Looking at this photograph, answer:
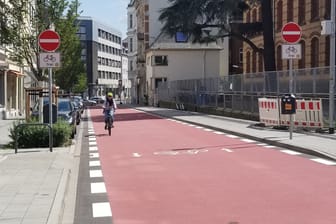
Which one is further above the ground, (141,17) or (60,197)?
(141,17)

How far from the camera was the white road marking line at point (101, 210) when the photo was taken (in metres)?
8.35

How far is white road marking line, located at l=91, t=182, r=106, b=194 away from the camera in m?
10.3

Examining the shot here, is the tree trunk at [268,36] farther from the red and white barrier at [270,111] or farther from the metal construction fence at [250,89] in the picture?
the red and white barrier at [270,111]

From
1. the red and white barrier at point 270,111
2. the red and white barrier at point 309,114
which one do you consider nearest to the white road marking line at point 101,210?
the red and white barrier at point 309,114

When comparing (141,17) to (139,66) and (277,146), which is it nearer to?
(139,66)

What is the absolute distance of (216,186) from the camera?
10.7m

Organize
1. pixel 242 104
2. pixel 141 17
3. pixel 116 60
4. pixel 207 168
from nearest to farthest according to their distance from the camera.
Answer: pixel 207 168, pixel 242 104, pixel 141 17, pixel 116 60

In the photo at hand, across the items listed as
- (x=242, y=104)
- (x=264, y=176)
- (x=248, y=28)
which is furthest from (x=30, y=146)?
(x=248, y=28)

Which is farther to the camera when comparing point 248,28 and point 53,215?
point 248,28

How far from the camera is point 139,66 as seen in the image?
95625 millimetres

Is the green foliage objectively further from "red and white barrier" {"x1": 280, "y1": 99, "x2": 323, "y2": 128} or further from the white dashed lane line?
"red and white barrier" {"x1": 280, "y1": 99, "x2": 323, "y2": 128}

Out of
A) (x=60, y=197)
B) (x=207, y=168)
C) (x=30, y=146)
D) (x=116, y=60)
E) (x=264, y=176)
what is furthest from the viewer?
(x=116, y=60)

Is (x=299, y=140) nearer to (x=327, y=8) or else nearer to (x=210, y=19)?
(x=210, y=19)

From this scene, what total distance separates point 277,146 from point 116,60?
15624 centimetres
